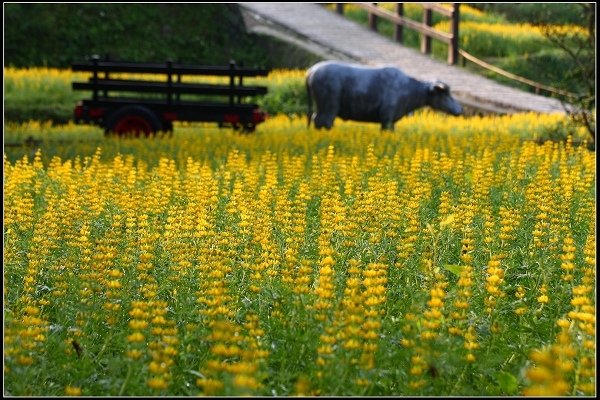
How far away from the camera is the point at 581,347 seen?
13.9ft

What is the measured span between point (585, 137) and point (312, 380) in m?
9.87

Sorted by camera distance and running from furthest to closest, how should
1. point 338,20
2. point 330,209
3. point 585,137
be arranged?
point 338,20
point 585,137
point 330,209

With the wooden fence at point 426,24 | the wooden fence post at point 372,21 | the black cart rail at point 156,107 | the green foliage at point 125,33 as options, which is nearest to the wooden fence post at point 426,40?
the wooden fence at point 426,24

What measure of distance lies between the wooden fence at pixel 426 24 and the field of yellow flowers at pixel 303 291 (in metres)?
15.3

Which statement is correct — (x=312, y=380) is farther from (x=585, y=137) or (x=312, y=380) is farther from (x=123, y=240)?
(x=585, y=137)

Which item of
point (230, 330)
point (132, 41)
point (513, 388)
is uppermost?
point (132, 41)

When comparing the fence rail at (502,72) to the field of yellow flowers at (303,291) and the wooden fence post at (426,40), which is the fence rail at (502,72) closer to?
the wooden fence post at (426,40)

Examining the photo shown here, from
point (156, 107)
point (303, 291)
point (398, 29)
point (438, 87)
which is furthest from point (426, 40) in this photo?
point (303, 291)

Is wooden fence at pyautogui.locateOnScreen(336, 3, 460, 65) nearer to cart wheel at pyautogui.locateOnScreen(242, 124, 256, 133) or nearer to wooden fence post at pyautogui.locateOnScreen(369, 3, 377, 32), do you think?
wooden fence post at pyautogui.locateOnScreen(369, 3, 377, 32)

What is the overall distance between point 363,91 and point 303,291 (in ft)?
36.2

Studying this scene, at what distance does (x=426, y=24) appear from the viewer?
25.3 m

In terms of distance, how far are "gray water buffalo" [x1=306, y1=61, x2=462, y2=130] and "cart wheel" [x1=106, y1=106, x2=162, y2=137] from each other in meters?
2.49

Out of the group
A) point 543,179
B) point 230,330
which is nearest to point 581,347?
point 230,330

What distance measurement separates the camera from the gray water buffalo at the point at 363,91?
1535 centimetres
